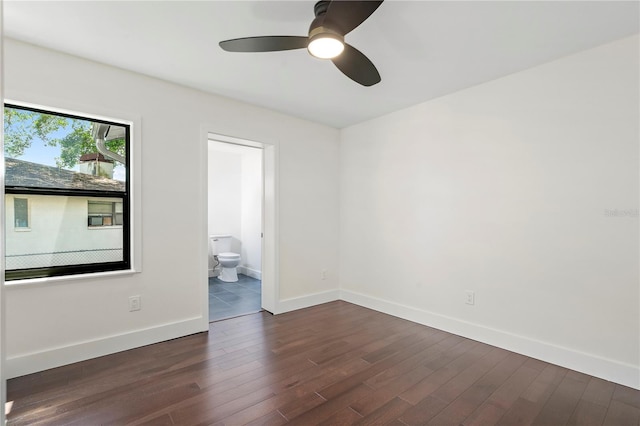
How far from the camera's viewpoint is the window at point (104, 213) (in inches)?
105

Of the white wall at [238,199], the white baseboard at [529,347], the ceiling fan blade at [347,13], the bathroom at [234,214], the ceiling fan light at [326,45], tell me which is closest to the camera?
the ceiling fan blade at [347,13]

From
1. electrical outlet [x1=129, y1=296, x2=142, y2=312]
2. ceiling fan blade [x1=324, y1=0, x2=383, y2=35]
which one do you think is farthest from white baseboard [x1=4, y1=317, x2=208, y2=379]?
ceiling fan blade [x1=324, y1=0, x2=383, y2=35]

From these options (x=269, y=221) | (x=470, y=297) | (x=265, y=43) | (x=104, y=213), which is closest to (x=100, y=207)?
(x=104, y=213)

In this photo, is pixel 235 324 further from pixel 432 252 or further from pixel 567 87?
pixel 567 87

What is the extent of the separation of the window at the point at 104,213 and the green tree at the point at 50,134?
0.37 metres

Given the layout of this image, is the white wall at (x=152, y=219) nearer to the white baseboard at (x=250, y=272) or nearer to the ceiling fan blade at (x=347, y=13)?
the white baseboard at (x=250, y=272)

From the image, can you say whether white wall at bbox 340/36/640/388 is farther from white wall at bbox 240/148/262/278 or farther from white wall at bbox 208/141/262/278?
white wall at bbox 208/141/262/278

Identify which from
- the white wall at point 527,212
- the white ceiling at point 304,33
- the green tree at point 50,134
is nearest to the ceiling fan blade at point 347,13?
the white ceiling at point 304,33

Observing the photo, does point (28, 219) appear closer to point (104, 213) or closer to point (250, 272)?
point (104, 213)

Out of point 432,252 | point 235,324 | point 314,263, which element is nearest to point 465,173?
point 432,252

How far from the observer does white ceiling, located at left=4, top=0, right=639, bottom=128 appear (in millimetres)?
1922

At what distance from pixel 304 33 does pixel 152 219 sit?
2.10 meters

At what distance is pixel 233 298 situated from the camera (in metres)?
4.33

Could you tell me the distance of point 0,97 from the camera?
726 millimetres
